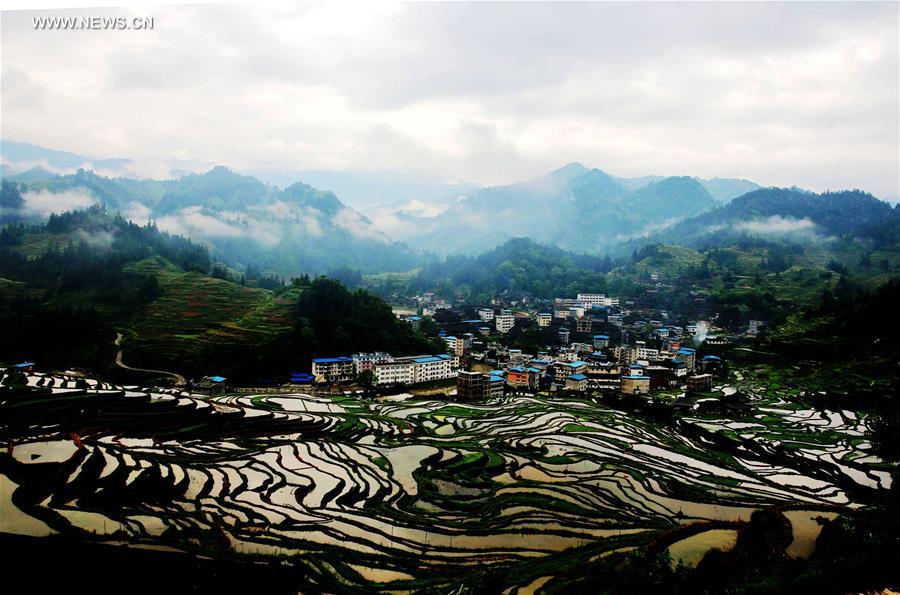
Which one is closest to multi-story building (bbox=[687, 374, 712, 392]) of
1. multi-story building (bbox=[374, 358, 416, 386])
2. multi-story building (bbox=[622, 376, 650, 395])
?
multi-story building (bbox=[622, 376, 650, 395])

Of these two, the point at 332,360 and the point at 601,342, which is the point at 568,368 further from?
the point at 332,360

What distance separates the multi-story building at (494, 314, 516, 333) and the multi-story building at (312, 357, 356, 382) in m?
17.1

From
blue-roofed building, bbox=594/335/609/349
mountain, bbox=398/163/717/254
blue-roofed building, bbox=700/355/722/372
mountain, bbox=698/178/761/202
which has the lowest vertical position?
blue-roofed building, bbox=700/355/722/372

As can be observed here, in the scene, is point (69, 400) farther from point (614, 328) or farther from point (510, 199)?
point (510, 199)

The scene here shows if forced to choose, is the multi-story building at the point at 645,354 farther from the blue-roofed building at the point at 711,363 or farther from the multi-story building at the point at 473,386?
the multi-story building at the point at 473,386

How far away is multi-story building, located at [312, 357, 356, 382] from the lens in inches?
988

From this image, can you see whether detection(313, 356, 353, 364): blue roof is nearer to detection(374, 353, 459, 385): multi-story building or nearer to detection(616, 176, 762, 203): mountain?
detection(374, 353, 459, 385): multi-story building

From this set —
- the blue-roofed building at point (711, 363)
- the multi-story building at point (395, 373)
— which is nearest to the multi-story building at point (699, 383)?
the blue-roofed building at point (711, 363)

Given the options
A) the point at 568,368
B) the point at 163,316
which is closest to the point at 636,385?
the point at 568,368

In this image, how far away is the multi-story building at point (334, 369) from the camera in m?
25.1

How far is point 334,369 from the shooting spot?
25375 mm

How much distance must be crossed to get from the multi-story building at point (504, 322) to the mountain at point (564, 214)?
219ft

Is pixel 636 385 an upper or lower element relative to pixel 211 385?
lower

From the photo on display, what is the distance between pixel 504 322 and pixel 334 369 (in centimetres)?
1878
